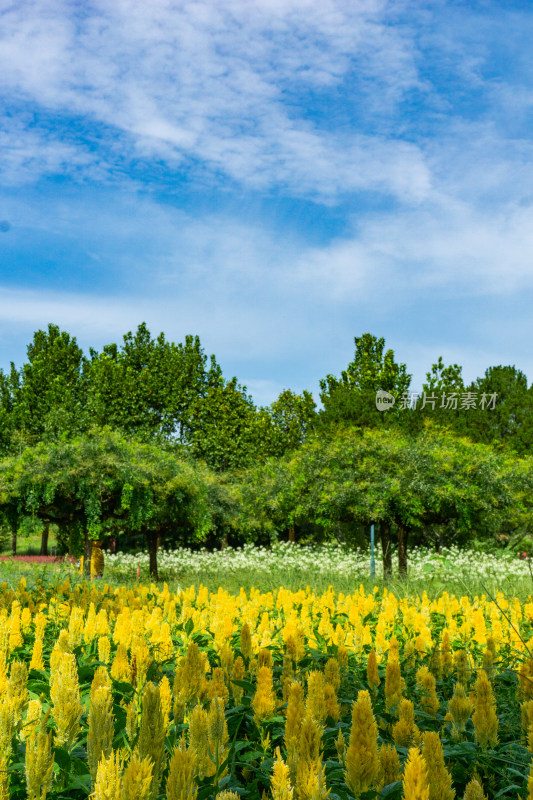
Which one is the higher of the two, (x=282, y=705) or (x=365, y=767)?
(x=365, y=767)

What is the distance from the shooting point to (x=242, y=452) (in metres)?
26.9

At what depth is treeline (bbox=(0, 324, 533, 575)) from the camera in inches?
476

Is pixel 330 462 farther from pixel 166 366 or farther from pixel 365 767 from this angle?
pixel 166 366

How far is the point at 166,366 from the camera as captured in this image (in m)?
28.1

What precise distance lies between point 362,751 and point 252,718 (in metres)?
0.95

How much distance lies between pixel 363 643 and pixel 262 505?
1541 centimetres

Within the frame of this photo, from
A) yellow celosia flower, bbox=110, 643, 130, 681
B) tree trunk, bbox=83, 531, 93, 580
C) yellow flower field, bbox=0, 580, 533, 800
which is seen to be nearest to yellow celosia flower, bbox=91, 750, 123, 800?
yellow flower field, bbox=0, 580, 533, 800

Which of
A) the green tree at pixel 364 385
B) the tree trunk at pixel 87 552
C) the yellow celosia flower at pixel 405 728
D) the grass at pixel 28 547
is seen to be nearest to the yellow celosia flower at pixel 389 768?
the yellow celosia flower at pixel 405 728

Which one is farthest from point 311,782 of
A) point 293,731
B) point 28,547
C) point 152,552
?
point 28,547

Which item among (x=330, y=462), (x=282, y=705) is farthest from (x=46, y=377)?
(x=282, y=705)

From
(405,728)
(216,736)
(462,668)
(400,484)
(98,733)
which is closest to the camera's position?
(98,733)

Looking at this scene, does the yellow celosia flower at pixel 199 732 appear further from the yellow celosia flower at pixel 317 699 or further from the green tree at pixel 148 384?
the green tree at pixel 148 384

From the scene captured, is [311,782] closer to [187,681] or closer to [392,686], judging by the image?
[187,681]

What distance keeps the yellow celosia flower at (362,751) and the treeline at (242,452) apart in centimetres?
1020
